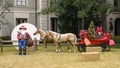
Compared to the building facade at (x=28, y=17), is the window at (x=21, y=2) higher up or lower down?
higher up

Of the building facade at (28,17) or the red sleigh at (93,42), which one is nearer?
the red sleigh at (93,42)

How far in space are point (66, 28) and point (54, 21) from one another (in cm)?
353

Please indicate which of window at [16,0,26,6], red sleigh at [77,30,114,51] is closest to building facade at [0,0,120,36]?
window at [16,0,26,6]

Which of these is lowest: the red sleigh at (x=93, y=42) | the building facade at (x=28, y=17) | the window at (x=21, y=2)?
the red sleigh at (x=93, y=42)

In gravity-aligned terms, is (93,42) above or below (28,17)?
below

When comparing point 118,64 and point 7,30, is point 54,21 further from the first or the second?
point 118,64

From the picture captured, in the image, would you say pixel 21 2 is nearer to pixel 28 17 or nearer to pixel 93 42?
pixel 28 17

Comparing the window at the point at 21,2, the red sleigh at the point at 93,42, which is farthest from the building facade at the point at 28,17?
the red sleigh at the point at 93,42

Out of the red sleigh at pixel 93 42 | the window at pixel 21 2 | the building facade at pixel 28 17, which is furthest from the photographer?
the window at pixel 21 2

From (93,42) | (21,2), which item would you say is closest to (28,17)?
(21,2)

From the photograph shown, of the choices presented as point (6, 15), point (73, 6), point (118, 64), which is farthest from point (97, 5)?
point (118, 64)

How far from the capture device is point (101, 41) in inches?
993

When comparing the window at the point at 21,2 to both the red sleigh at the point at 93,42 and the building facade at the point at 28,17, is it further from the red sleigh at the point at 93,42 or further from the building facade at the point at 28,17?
the red sleigh at the point at 93,42

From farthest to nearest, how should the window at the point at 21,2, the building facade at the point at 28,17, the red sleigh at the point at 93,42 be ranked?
the window at the point at 21,2, the building facade at the point at 28,17, the red sleigh at the point at 93,42
